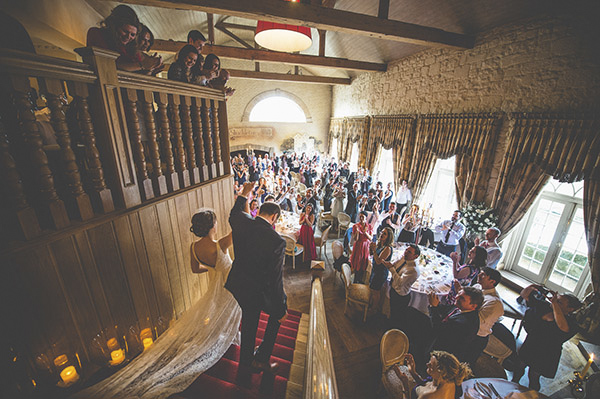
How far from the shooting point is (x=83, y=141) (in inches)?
65.1

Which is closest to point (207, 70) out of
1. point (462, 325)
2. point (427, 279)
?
point (462, 325)

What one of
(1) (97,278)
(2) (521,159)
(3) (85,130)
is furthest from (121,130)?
(2) (521,159)

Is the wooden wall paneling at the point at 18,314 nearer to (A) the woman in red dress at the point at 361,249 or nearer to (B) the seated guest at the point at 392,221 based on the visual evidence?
(A) the woman in red dress at the point at 361,249

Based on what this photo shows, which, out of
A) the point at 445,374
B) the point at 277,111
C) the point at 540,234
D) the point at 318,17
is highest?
the point at 318,17

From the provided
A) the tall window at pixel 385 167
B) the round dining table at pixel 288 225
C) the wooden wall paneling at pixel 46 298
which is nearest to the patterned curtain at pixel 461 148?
the tall window at pixel 385 167

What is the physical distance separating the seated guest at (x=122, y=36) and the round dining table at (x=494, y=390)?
448 centimetres

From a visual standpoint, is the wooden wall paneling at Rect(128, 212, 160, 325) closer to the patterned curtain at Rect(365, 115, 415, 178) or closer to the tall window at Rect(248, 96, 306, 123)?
the patterned curtain at Rect(365, 115, 415, 178)

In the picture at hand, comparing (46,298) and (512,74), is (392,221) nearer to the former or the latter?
(512,74)

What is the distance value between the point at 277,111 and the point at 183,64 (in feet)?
40.9

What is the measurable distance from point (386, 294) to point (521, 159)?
12.5 ft

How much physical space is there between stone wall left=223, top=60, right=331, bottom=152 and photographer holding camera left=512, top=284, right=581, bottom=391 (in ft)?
43.9

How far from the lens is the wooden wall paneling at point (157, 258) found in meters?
2.05

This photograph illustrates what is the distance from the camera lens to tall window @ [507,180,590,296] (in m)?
4.22

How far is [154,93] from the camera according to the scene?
2.12 metres
